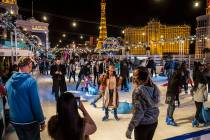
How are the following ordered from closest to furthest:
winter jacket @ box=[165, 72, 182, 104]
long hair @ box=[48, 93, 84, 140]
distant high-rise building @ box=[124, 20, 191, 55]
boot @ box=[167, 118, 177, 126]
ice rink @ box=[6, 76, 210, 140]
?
long hair @ box=[48, 93, 84, 140] → ice rink @ box=[6, 76, 210, 140] → boot @ box=[167, 118, 177, 126] → winter jacket @ box=[165, 72, 182, 104] → distant high-rise building @ box=[124, 20, 191, 55]

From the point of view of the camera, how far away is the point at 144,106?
4.50 m

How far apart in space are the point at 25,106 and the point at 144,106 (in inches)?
63.5

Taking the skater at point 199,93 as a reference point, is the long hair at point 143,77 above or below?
above

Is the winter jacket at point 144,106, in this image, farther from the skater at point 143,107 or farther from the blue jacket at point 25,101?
the blue jacket at point 25,101

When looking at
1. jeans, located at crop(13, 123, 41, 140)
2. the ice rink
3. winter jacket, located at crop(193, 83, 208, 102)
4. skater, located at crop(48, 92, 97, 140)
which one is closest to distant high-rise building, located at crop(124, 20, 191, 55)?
the ice rink

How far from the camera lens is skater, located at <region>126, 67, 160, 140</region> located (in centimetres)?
447

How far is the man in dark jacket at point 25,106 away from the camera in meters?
4.38

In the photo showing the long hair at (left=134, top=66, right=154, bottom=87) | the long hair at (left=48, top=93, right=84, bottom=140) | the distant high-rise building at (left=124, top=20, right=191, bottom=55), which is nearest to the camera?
the long hair at (left=48, top=93, right=84, bottom=140)

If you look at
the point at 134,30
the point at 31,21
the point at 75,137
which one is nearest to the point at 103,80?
the point at 75,137

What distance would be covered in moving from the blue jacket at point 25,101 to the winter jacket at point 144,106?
1.27 meters

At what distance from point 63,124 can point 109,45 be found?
2286 inches

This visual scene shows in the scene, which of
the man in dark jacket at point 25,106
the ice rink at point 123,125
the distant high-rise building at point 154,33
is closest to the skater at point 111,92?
the ice rink at point 123,125

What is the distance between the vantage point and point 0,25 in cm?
1614

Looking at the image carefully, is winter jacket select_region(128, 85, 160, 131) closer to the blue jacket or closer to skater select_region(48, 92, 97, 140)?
the blue jacket
